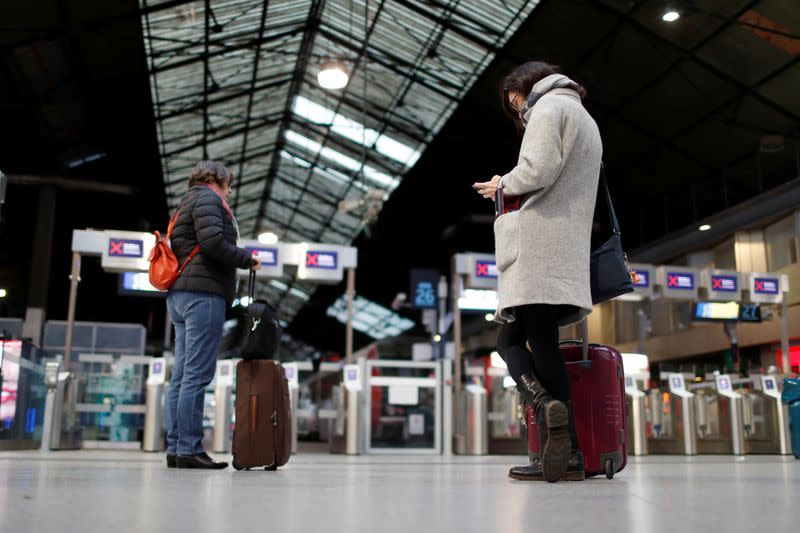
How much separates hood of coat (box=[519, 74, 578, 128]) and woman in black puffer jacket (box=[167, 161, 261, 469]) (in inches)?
63.9

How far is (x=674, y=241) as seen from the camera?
17.8m

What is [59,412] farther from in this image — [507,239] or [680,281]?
[680,281]

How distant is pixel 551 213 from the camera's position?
9.70ft

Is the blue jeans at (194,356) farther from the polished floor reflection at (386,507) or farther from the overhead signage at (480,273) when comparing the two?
the overhead signage at (480,273)

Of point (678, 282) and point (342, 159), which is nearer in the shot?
point (678, 282)

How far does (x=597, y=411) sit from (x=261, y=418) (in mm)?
1669

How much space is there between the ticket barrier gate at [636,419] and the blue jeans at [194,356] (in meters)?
7.35

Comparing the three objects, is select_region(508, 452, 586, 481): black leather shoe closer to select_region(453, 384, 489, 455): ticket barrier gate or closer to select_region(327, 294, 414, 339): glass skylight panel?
select_region(453, 384, 489, 455): ticket barrier gate

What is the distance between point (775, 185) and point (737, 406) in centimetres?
540

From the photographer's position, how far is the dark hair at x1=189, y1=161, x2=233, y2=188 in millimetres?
4207

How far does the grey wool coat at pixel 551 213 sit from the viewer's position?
2.88 meters

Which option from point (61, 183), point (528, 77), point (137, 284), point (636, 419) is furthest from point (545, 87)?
point (61, 183)

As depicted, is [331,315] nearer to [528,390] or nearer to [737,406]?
[737,406]

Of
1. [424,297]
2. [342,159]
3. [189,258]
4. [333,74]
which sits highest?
[342,159]
